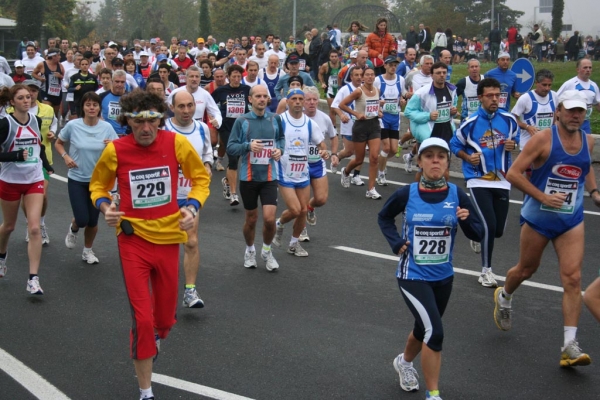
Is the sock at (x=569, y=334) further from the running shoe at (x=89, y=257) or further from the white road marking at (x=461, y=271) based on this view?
the running shoe at (x=89, y=257)

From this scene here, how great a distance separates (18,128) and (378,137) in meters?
6.18

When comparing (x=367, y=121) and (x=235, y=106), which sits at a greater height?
(x=235, y=106)

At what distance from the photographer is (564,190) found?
6.99 metres

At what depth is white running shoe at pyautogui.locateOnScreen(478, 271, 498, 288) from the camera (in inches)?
353

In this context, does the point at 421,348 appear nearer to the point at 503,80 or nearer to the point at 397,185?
the point at 397,185

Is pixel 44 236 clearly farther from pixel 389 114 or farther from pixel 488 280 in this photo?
pixel 389 114

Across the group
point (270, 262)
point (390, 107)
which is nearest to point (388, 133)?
point (390, 107)

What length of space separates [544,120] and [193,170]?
772cm

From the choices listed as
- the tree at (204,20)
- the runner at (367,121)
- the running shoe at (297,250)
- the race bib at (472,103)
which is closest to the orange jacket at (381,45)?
the race bib at (472,103)

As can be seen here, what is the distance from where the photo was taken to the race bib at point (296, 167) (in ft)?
32.4

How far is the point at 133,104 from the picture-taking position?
605 cm

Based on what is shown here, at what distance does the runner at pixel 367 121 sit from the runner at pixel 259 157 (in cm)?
398

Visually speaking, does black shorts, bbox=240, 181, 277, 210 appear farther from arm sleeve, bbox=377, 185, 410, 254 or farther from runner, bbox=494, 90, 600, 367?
arm sleeve, bbox=377, 185, 410, 254

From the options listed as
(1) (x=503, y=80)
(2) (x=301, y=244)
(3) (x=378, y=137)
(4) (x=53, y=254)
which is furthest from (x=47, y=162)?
(1) (x=503, y=80)
